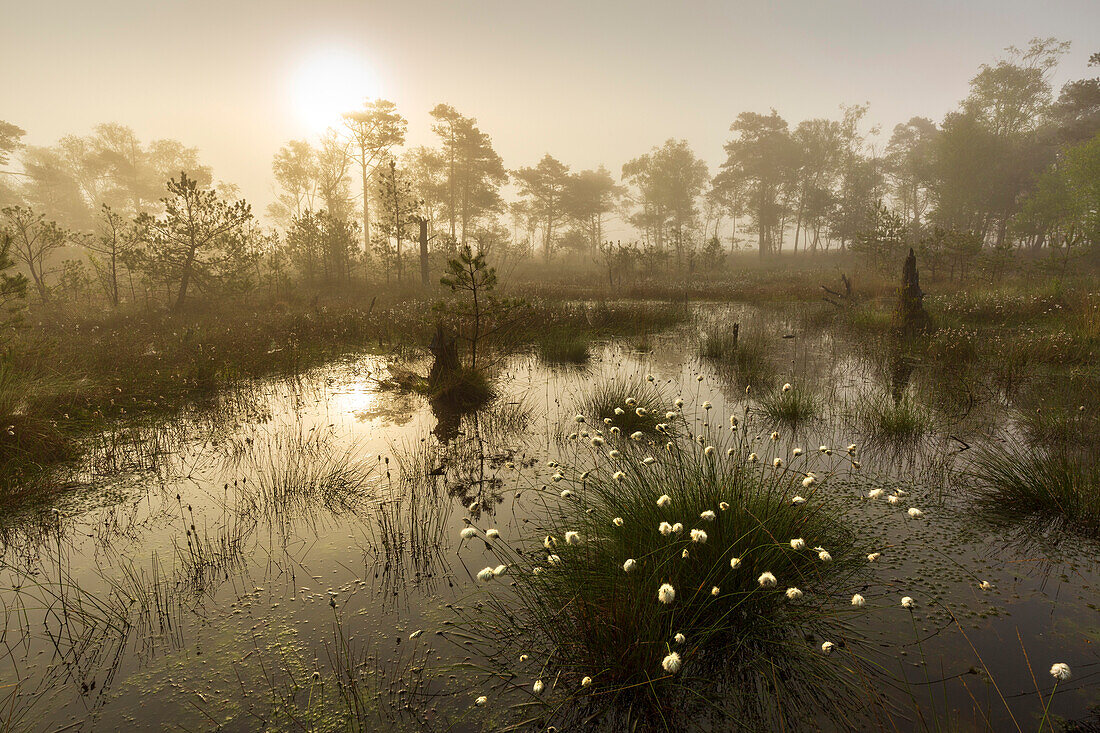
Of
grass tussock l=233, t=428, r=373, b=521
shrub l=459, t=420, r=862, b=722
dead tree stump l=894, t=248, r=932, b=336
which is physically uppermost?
dead tree stump l=894, t=248, r=932, b=336

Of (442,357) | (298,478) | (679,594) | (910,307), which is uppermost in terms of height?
(910,307)

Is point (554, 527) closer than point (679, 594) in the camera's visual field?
No

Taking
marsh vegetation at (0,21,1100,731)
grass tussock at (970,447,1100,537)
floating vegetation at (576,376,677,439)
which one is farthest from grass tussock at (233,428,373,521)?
grass tussock at (970,447,1100,537)

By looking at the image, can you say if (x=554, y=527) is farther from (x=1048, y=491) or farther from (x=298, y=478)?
(x=1048, y=491)

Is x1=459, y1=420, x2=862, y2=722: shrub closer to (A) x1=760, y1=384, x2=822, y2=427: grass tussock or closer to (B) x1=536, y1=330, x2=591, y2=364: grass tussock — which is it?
(A) x1=760, y1=384, x2=822, y2=427: grass tussock

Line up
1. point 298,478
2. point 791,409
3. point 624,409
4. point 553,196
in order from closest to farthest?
1. point 298,478
2. point 791,409
3. point 624,409
4. point 553,196

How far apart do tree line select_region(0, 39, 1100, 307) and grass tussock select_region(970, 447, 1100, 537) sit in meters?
20.1

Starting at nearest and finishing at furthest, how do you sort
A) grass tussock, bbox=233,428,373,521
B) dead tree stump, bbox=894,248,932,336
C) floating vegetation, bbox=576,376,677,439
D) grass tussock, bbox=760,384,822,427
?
grass tussock, bbox=233,428,373,521
floating vegetation, bbox=576,376,677,439
grass tussock, bbox=760,384,822,427
dead tree stump, bbox=894,248,932,336

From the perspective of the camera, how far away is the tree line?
22000mm

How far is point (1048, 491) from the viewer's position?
158 inches

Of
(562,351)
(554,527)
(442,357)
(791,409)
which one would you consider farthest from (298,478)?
(562,351)

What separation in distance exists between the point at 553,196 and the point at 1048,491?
56080 mm

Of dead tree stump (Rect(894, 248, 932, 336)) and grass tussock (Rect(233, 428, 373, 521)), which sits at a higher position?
dead tree stump (Rect(894, 248, 932, 336))

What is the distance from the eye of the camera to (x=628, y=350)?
1191cm
